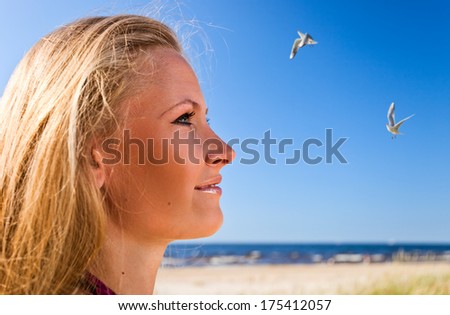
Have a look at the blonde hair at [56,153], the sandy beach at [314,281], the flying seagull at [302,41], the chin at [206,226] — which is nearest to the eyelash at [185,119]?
the blonde hair at [56,153]

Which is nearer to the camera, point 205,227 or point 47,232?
point 47,232

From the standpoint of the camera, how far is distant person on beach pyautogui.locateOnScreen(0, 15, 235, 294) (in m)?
1.79

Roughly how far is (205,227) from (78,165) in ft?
Answer: 1.58

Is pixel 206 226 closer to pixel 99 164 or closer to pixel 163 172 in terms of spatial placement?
pixel 163 172

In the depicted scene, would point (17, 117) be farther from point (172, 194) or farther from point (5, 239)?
point (172, 194)

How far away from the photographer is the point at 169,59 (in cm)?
216

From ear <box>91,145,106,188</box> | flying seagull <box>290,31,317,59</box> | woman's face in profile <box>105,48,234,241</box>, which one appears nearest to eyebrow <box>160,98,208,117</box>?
woman's face in profile <box>105,48,234,241</box>

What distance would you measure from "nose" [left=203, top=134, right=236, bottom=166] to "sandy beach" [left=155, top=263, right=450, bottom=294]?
3.00m

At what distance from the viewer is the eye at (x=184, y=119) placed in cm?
203

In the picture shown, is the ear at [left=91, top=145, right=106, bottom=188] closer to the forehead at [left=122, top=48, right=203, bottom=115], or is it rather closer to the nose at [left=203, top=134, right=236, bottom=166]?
the forehead at [left=122, top=48, right=203, bottom=115]

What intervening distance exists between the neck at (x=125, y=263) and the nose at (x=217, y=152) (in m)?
0.34

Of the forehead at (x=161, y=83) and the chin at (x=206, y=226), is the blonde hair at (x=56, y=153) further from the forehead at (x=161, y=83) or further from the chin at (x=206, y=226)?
the chin at (x=206, y=226)

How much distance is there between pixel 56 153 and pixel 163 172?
1.19 feet
